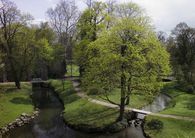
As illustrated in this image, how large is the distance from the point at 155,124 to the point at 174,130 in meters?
2.38

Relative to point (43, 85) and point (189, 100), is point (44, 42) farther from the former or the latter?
point (189, 100)

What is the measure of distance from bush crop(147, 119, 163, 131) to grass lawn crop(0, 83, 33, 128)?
57.4ft

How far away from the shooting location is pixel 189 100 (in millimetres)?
42531

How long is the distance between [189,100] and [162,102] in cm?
482

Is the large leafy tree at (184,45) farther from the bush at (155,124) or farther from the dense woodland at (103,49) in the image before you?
the bush at (155,124)

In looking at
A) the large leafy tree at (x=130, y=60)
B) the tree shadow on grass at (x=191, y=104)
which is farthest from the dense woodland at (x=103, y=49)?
the tree shadow on grass at (x=191, y=104)

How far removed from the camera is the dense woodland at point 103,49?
30.9 meters

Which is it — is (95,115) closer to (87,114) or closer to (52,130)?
(87,114)

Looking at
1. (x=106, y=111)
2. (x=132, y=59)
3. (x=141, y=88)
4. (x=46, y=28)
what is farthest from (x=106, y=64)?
(x=46, y=28)

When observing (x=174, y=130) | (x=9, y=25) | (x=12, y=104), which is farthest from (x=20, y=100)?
(x=174, y=130)

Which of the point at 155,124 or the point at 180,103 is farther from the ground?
the point at 180,103

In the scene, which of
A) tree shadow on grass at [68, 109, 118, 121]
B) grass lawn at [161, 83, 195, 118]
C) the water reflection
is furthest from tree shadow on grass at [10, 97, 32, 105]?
grass lawn at [161, 83, 195, 118]

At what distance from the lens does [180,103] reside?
40.2 m

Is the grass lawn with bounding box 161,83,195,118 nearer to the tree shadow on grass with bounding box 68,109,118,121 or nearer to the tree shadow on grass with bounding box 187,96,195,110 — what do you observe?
the tree shadow on grass with bounding box 187,96,195,110
